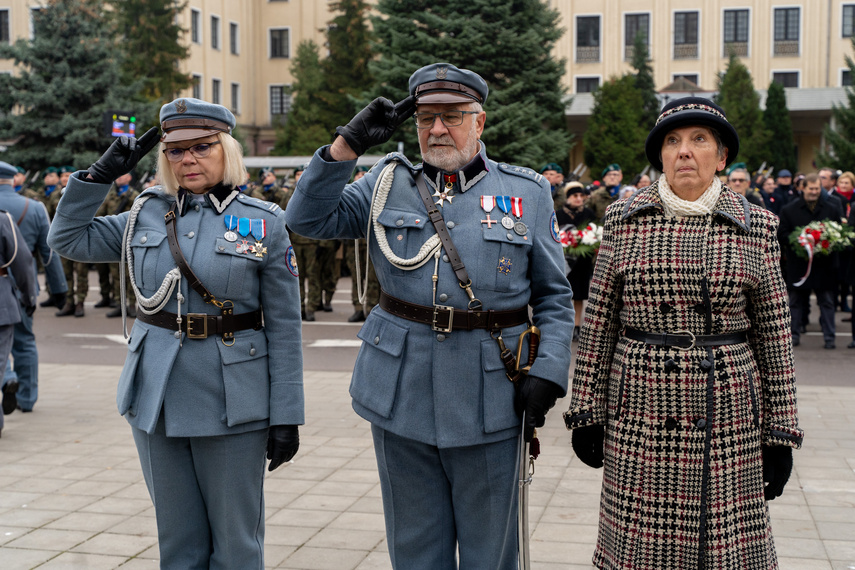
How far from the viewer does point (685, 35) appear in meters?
50.2

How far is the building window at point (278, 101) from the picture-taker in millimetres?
57781

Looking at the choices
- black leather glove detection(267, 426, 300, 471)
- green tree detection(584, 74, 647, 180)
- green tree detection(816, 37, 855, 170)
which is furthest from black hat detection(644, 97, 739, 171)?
green tree detection(816, 37, 855, 170)

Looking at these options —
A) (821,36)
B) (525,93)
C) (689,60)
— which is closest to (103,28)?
(525,93)

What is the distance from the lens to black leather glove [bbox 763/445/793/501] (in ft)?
11.1

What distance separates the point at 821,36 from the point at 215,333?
50747 mm

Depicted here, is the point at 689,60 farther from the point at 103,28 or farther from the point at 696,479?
the point at 696,479

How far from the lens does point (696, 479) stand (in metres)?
3.36

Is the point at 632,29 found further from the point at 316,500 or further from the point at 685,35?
the point at 316,500

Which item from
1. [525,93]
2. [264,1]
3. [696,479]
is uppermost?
[264,1]

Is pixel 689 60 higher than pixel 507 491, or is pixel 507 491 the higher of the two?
pixel 689 60

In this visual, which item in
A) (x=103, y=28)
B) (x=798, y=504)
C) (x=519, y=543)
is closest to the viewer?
(x=519, y=543)

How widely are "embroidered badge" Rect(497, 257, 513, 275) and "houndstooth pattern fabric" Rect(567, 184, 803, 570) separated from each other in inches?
14.6

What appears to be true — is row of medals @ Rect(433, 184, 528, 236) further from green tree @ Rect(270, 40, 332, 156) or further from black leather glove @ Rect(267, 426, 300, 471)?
green tree @ Rect(270, 40, 332, 156)

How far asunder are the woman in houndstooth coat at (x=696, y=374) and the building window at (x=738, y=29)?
4950 cm
